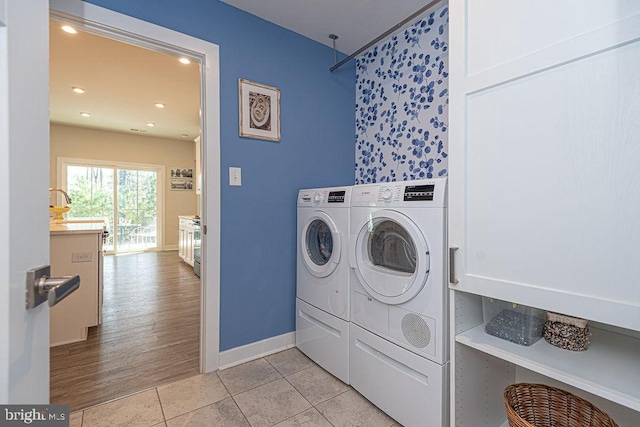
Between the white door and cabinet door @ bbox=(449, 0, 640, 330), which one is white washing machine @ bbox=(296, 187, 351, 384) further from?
the white door

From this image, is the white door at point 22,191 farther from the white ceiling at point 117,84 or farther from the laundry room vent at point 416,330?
the white ceiling at point 117,84

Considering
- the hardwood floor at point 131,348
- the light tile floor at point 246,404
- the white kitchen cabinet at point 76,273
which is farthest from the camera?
the white kitchen cabinet at point 76,273

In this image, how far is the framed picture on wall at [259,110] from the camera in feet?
6.81

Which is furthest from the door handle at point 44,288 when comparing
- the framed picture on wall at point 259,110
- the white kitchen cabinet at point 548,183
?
the framed picture on wall at point 259,110

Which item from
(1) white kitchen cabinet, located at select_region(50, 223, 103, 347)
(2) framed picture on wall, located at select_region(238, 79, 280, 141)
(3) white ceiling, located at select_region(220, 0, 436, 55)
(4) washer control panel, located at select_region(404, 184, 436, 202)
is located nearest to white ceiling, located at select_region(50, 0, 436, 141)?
(3) white ceiling, located at select_region(220, 0, 436, 55)

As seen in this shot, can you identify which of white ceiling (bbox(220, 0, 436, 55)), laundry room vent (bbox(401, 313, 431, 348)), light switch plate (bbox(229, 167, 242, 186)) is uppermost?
white ceiling (bbox(220, 0, 436, 55))

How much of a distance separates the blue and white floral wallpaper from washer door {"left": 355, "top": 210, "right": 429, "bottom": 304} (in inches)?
30.2

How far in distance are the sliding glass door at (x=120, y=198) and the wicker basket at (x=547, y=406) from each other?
7107 mm

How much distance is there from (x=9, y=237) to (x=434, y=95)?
7.40ft

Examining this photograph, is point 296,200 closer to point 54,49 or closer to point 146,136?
point 54,49

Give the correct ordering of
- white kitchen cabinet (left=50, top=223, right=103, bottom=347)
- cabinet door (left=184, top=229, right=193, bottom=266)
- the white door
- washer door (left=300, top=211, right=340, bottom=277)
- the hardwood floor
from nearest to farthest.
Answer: the white door
the hardwood floor
washer door (left=300, top=211, right=340, bottom=277)
white kitchen cabinet (left=50, top=223, right=103, bottom=347)
cabinet door (left=184, top=229, right=193, bottom=266)

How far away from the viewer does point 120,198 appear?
6.38 m

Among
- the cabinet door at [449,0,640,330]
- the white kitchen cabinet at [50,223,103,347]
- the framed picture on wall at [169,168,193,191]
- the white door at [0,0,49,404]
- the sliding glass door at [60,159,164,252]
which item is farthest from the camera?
the framed picture on wall at [169,168,193,191]

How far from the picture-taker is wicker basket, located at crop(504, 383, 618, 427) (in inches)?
46.5
